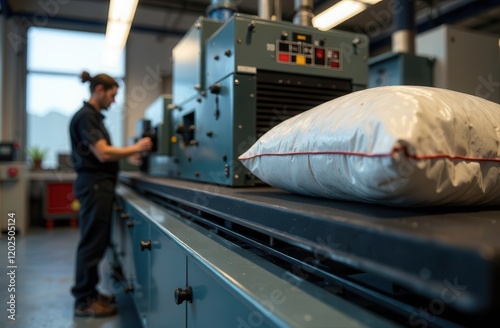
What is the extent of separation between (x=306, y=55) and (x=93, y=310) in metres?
1.82

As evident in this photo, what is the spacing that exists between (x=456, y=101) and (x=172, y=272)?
32.8 inches

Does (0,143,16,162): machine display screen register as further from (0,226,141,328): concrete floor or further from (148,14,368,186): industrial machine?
(148,14,368,186): industrial machine

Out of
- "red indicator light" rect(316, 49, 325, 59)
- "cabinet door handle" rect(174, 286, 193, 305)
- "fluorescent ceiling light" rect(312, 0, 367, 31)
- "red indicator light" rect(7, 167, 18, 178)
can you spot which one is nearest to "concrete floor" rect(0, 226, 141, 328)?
"cabinet door handle" rect(174, 286, 193, 305)

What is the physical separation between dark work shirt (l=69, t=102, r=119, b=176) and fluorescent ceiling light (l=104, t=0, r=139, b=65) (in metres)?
1.89

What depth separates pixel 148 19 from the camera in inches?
234

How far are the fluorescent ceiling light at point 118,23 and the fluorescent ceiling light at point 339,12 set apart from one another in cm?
188

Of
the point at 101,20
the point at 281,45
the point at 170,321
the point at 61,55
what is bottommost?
the point at 170,321

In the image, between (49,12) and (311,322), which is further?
(49,12)

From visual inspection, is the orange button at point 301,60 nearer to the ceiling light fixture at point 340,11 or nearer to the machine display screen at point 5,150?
the ceiling light fixture at point 340,11

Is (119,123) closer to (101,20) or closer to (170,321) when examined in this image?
(101,20)

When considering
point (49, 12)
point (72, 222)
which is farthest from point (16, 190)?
point (49, 12)

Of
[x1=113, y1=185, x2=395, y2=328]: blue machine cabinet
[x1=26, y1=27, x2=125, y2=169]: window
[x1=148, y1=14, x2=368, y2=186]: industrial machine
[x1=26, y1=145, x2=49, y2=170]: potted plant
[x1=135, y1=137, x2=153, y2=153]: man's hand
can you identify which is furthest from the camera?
[x1=26, y1=27, x2=125, y2=169]: window

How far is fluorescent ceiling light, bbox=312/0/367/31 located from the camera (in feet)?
12.0

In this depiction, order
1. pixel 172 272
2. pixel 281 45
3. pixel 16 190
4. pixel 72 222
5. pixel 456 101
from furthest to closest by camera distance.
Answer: pixel 72 222
pixel 16 190
pixel 281 45
pixel 172 272
pixel 456 101
